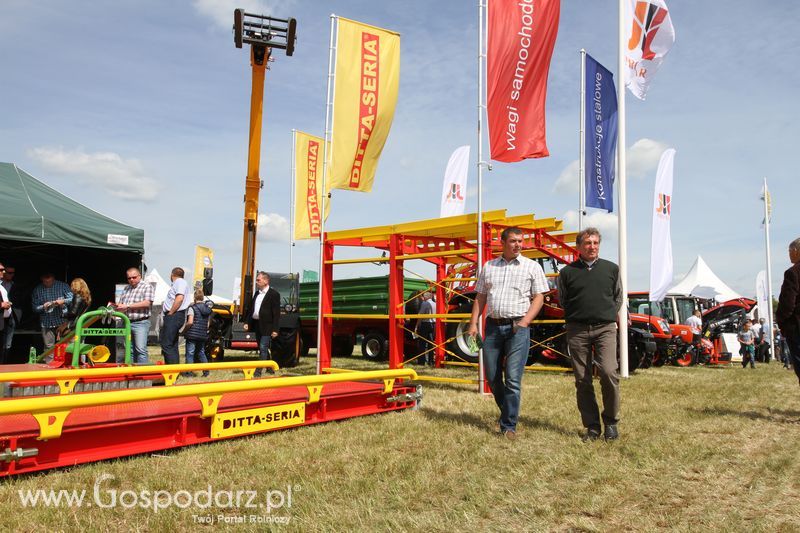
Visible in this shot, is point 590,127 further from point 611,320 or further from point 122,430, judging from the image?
point 122,430

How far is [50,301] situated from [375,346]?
22.9 ft

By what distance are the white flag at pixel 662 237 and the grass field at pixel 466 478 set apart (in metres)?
6.37

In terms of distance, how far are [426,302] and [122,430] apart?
1060 cm

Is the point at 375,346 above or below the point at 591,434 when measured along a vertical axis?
above

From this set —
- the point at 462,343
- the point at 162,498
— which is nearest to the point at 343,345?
the point at 462,343

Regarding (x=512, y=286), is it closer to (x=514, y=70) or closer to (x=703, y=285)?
(x=514, y=70)

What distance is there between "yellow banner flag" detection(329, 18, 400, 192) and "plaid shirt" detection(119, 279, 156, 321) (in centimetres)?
303

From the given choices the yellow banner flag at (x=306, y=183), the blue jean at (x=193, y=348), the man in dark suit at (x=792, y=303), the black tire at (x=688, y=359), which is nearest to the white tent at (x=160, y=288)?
the yellow banner flag at (x=306, y=183)

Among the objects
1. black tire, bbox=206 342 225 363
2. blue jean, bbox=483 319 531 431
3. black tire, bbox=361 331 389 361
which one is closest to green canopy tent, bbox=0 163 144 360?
black tire, bbox=206 342 225 363

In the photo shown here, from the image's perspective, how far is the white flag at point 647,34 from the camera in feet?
37.7

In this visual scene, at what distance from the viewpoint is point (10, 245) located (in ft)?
32.8

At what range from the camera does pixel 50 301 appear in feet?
29.8

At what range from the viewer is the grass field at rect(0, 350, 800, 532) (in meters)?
2.96

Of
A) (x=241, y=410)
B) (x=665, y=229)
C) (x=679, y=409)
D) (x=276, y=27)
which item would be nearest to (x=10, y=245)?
(x=276, y=27)
